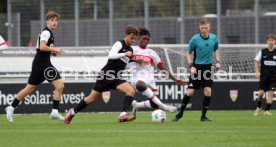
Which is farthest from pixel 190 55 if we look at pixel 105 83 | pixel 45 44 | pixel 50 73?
pixel 45 44

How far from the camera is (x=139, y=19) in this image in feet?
102

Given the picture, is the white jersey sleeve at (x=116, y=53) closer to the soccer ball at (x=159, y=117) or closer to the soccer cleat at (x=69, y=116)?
the soccer cleat at (x=69, y=116)

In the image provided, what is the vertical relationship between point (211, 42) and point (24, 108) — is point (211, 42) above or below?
above

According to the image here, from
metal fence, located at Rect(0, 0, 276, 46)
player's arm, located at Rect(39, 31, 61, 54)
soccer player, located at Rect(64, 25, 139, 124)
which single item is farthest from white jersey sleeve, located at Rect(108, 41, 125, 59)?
metal fence, located at Rect(0, 0, 276, 46)

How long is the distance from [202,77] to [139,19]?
39.7 feet

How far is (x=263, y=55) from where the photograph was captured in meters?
23.0

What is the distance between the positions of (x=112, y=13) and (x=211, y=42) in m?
11.5

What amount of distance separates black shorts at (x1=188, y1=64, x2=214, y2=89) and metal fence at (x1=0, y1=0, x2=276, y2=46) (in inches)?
422

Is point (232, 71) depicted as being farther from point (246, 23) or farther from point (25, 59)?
point (25, 59)

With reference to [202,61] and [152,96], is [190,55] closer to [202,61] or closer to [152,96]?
[202,61]

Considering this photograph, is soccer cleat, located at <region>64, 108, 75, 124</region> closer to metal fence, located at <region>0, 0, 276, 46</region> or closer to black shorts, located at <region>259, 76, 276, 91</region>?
black shorts, located at <region>259, 76, 276, 91</region>

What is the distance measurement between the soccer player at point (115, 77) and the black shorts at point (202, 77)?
74.7 inches

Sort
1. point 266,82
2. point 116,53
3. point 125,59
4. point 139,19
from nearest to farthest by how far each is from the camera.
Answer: point 116,53
point 125,59
point 266,82
point 139,19

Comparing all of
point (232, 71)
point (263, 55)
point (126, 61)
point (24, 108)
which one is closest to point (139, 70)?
point (126, 61)
